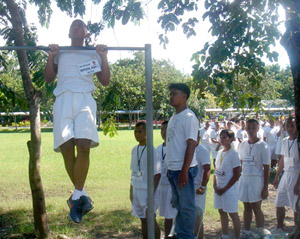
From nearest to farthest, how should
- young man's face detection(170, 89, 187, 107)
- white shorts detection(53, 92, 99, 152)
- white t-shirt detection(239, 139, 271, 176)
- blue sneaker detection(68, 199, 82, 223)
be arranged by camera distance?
blue sneaker detection(68, 199, 82, 223) → white shorts detection(53, 92, 99, 152) → young man's face detection(170, 89, 187, 107) → white t-shirt detection(239, 139, 271, 176)

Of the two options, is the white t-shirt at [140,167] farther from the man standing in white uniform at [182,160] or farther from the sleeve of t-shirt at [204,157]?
the man standing in white uniform at [182,160]

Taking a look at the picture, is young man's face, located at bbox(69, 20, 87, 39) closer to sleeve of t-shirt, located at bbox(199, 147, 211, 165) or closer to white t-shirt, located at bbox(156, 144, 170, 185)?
white t-shirt, located at bbox(156, 144, 170, 185)

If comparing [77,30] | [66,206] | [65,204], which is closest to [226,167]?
[77,30]

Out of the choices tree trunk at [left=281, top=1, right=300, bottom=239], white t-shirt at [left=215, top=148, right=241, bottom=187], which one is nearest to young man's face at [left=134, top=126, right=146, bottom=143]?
white t-shirt at [left=215, top=148, right=241, bottom=187]

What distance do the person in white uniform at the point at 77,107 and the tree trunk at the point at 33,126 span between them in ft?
8.34

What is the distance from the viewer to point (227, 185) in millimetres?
5625

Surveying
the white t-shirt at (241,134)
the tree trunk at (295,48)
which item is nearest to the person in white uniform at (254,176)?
the tree trunk at (295,48)

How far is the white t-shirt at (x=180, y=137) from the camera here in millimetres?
3807

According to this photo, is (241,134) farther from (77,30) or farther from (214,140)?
(77,30)

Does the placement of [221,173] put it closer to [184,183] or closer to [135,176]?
[135,176]

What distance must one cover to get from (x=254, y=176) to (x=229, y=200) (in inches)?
26.3

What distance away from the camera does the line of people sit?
3.78 meters

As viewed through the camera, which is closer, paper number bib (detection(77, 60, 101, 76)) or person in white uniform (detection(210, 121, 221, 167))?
paper number bib (detection(77, 60, 101, 76))

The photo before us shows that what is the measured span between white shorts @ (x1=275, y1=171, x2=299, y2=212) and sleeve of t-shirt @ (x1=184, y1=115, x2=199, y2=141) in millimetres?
2929
